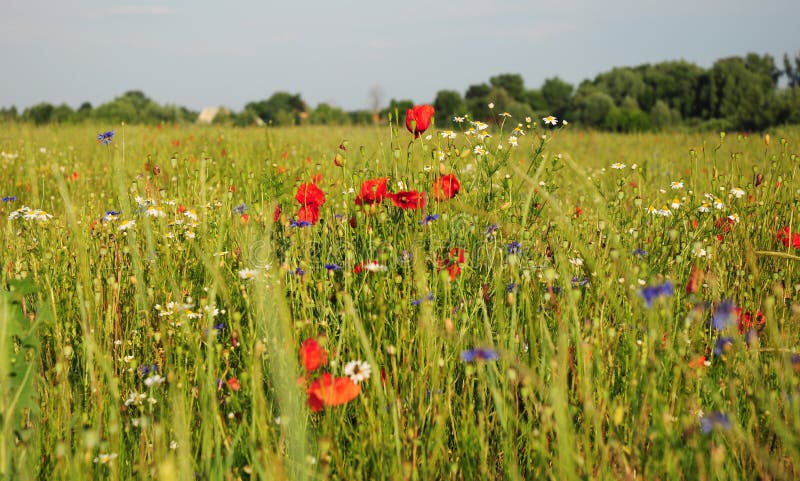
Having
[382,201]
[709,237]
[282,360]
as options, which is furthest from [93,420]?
[709,237]

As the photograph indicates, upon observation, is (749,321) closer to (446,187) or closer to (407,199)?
(446,187)

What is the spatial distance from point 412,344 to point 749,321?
1.19 metres

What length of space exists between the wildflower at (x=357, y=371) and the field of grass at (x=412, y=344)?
0.04 m

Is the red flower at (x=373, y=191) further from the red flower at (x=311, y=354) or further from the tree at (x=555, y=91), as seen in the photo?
the tree at (x=555, y=91)

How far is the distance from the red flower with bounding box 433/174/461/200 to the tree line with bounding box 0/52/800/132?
29.3ft

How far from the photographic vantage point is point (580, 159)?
823 centimetres

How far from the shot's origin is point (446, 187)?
2.20 m

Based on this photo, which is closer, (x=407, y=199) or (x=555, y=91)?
(x=407, y=199)

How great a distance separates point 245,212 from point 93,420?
4.19 feet

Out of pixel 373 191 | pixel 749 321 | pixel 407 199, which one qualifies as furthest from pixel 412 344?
pixel 749 321

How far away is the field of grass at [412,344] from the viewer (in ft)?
4.28

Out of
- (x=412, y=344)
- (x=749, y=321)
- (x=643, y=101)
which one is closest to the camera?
(x=412, y=344)

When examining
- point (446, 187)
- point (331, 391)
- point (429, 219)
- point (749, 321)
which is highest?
point (446, 187)

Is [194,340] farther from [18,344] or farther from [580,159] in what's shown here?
[580,159]
